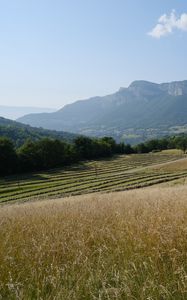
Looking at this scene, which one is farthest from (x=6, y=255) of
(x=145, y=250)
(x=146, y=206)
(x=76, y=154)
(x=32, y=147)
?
(x=76, y=154)

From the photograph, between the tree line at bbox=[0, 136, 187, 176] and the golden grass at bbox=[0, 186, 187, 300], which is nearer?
the golden grass at bbox=[0, 186, 187, 300]

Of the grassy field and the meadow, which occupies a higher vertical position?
the meadow

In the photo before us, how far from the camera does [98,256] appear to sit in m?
→ 4.51

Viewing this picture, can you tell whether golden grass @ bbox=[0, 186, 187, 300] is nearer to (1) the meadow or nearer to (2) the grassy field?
(1) the meadow

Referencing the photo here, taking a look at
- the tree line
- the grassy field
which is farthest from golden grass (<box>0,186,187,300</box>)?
the tree line

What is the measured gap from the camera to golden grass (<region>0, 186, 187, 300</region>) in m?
3.50

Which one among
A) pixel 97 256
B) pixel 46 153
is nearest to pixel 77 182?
pixel 46 153

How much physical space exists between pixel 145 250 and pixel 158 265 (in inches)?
15.3

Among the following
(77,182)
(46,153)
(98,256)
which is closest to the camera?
(98,256)

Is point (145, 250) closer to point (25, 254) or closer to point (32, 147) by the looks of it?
point (25, 254)

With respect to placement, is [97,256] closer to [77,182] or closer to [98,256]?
[98,256]

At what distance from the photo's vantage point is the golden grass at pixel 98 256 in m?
3.50

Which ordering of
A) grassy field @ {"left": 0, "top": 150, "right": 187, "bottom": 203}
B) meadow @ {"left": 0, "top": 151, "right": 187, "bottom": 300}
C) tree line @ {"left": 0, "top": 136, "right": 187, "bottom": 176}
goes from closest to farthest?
meadow @ {"left": 0, "top": 151, "right": 187, "bottom": 300}, grassy field @ {"left": 0, "top": 150, "right": 187, "bottom": 203}, tree line @ {"left": 0, "top": 136, "right": 187, "bottom": 176}

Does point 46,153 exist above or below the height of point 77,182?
above
